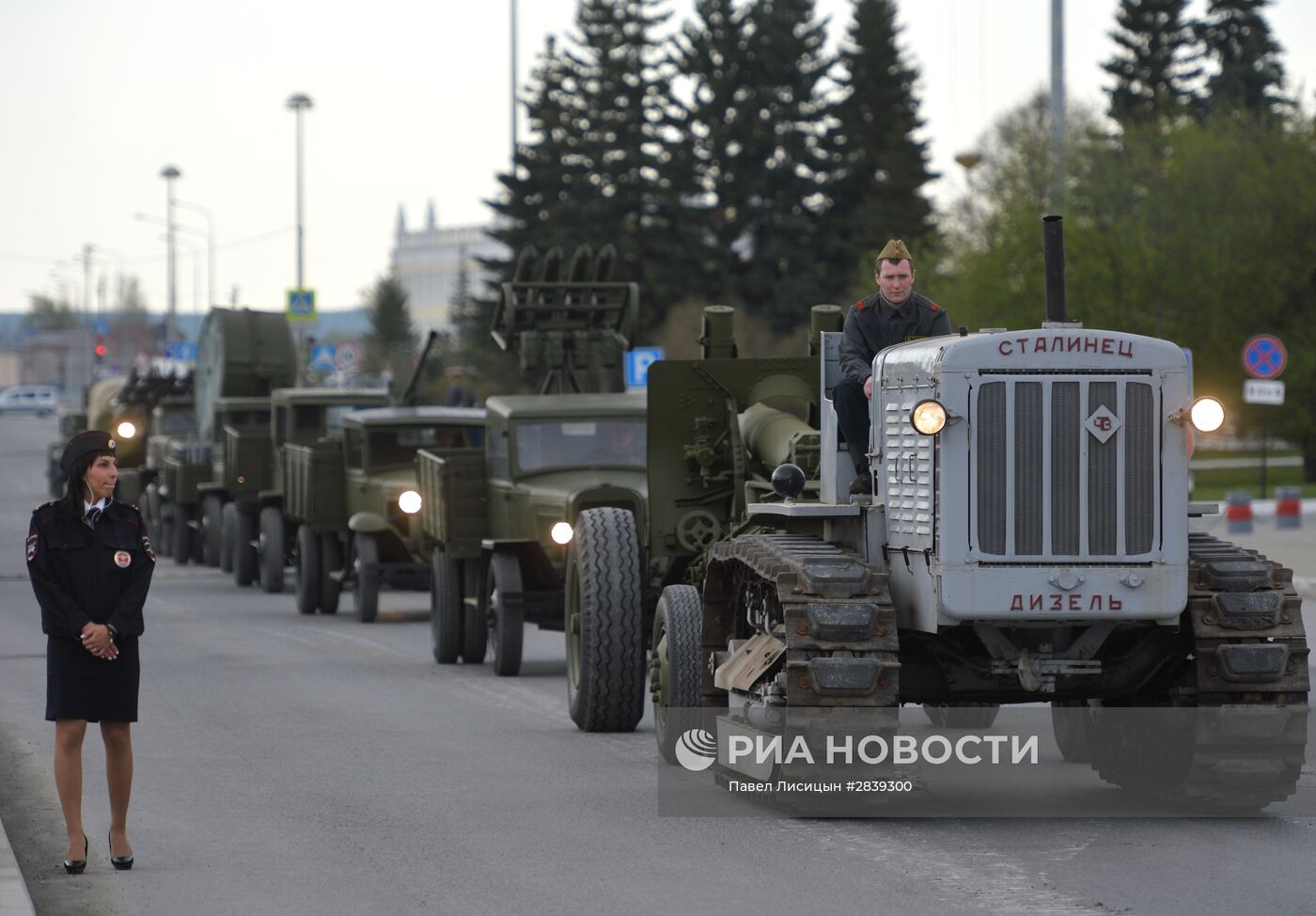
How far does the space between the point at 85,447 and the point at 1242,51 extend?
7730 cm

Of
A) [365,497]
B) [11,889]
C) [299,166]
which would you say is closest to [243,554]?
[365,497]

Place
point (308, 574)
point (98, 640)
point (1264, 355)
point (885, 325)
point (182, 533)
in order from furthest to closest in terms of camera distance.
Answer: point (1264, 355) < point (182, 533) < point (308, 574) < point (885, 325) < point (98, 640)

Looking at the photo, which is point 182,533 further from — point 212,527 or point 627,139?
point 627,139

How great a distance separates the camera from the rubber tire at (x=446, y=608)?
1839 centimetres

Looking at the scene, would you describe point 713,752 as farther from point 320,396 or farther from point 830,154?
point 830,154

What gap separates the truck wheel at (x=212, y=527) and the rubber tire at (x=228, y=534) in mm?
504

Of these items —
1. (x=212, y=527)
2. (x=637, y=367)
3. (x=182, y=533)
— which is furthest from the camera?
(x=637, y=367)

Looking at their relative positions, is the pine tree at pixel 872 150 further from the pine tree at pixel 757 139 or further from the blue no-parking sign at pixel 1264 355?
the blue no-parking sign at pixel 1264 355

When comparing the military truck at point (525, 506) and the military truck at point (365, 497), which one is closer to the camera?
the military truck at point (525, 506)

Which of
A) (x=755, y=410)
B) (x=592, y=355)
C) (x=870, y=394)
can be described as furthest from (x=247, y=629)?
(x=870, y=394)

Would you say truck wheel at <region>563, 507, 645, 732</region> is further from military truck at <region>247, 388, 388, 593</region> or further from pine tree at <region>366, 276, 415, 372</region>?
pine tree at <region>366, 276, 415, 372</region>

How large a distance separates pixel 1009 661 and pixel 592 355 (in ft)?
40.3

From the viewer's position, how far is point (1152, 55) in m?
83.3

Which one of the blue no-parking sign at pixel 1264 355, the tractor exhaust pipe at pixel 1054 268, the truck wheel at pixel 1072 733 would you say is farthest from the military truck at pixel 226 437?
the tractor exhaust pipe at pixel 1054 268
